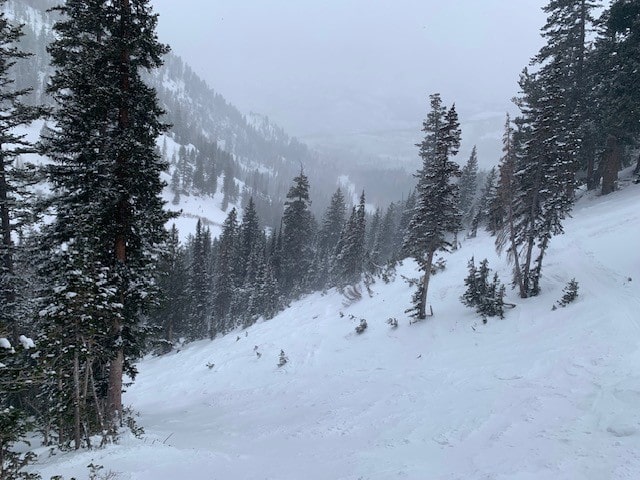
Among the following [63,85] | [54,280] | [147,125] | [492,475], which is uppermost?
[63,85]

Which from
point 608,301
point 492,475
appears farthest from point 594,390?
point 608,301

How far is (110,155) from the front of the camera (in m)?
11.3

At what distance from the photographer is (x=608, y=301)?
1755 centimetres

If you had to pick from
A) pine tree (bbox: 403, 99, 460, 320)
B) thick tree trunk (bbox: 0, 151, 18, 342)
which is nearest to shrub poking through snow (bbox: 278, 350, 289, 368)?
pine tree (bbox: 403, 99, 460, 320)

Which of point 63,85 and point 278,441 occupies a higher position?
point 63,85

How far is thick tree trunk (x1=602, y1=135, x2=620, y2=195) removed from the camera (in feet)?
93.4

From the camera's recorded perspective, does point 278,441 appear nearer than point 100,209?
No

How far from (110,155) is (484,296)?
63.8 feet

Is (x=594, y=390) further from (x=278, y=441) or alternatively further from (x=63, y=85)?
(x=63, y=85)

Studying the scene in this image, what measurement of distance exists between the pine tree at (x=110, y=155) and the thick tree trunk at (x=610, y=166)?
3122 cm

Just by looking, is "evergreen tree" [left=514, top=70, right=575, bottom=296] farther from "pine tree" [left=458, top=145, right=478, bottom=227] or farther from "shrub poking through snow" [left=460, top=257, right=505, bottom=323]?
"pine tree" [left=458, top=145, right=478, bottom=227]

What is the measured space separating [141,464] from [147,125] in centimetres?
964

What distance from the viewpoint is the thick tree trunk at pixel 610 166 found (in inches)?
1120

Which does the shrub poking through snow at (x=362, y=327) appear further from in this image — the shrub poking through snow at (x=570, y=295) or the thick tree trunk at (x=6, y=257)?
the thick tree trunk at (x=6, y=257)
